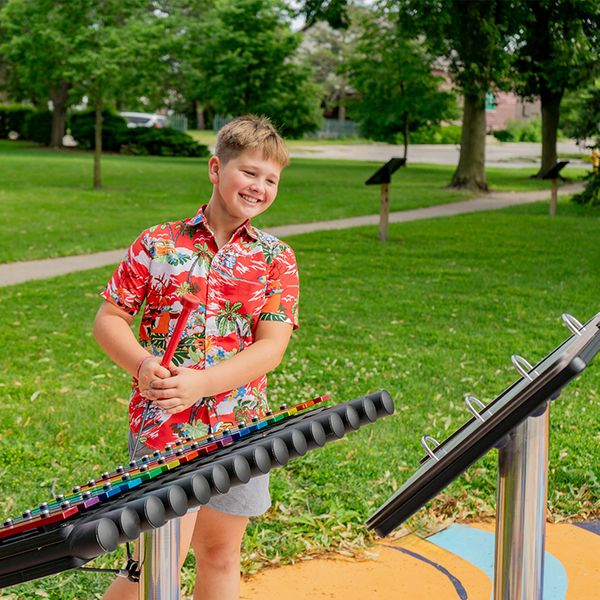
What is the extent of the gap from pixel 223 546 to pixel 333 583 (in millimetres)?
1195

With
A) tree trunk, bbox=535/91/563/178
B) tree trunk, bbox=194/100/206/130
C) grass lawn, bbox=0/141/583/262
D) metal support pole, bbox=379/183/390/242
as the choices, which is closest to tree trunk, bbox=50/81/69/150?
grass lawn, bbox=0/141/583/262

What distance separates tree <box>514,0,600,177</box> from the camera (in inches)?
917

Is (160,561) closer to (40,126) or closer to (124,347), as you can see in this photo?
(124,347)

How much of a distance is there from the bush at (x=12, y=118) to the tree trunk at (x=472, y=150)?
82.8ft

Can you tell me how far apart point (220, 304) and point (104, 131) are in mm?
37123

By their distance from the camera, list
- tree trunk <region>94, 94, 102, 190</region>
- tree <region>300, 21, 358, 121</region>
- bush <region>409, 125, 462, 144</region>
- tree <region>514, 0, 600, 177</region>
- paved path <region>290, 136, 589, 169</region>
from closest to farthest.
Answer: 1. tree trunk <region>94, 94, 102, 190</region>
2. tree <region>514, 0, 600, 177</region>
3. paved path <region>290, 136, 589, 169</region>
4. bush <region>409, 125, 462, 144</region>
5. tree <region>300, 21, 358, 121</region>

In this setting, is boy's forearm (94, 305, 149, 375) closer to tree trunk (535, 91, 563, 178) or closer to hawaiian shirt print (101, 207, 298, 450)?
hawaiian shirt print (101, 207, 298, 450)

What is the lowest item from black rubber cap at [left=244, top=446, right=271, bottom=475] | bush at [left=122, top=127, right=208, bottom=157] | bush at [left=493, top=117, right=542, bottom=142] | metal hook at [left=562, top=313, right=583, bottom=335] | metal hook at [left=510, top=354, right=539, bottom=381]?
black rubber cap at [left=244, top=446, right=271, bottom=475]

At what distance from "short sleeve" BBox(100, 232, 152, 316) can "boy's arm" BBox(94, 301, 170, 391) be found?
0.08ft

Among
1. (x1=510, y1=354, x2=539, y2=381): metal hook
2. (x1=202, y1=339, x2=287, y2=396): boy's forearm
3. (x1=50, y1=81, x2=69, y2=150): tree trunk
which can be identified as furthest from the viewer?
(x1=50, y1=81, x2=69, y2=150): tree trunk

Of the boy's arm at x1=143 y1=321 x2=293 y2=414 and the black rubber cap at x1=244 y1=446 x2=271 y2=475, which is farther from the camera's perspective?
the boy's arm at x1=143 y1=321 x2=293 y2=414

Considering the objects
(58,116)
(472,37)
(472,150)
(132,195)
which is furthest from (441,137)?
(132,195)

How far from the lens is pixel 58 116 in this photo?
3972cm

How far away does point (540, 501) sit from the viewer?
1.89 meters
